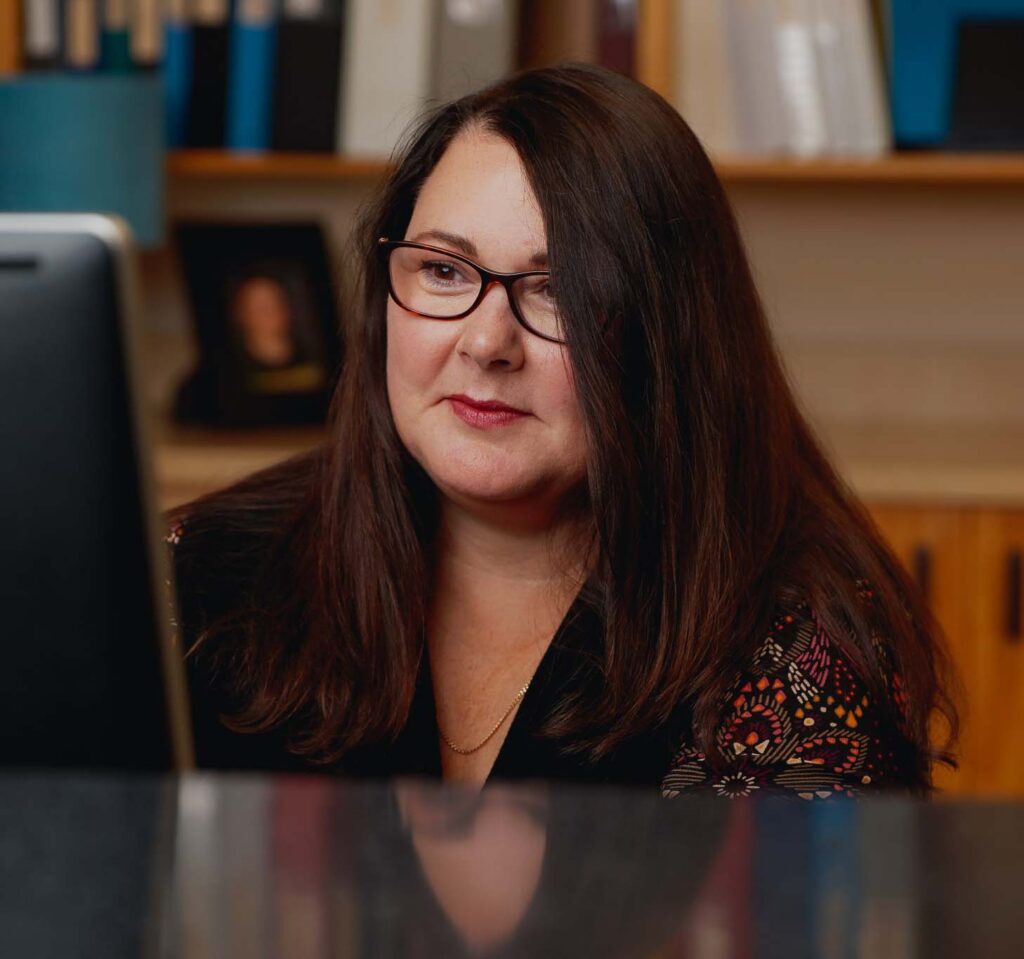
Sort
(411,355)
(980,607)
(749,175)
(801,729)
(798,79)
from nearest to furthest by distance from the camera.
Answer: (801,729) → (411,355) → (980,607) → (798,79) → (749,175)

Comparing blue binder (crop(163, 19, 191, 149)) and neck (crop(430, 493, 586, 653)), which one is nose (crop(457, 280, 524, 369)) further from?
blue binder (crop(163, 19, 191, 149))

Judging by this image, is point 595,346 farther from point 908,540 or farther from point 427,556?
point 908,540

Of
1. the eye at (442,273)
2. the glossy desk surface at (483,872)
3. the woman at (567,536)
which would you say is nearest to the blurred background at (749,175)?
the woman at (567,536)

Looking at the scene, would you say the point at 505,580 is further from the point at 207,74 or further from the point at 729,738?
the point at 207,74

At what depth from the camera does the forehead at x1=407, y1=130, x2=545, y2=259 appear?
3.98 ft

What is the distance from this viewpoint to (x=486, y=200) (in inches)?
48.6

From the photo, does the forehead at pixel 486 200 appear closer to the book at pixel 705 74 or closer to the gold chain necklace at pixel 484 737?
the gold chain necklace at pixel 484 737

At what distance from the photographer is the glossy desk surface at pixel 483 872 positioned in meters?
0.55

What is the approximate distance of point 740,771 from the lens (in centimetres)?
117

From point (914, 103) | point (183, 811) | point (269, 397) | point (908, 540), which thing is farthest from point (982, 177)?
point (183, 811)

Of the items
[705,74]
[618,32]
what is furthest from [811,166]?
[618,32]

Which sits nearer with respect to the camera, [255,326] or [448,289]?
[448,289]

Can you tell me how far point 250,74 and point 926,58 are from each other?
44.5 inches

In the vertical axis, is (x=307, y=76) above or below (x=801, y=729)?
above
